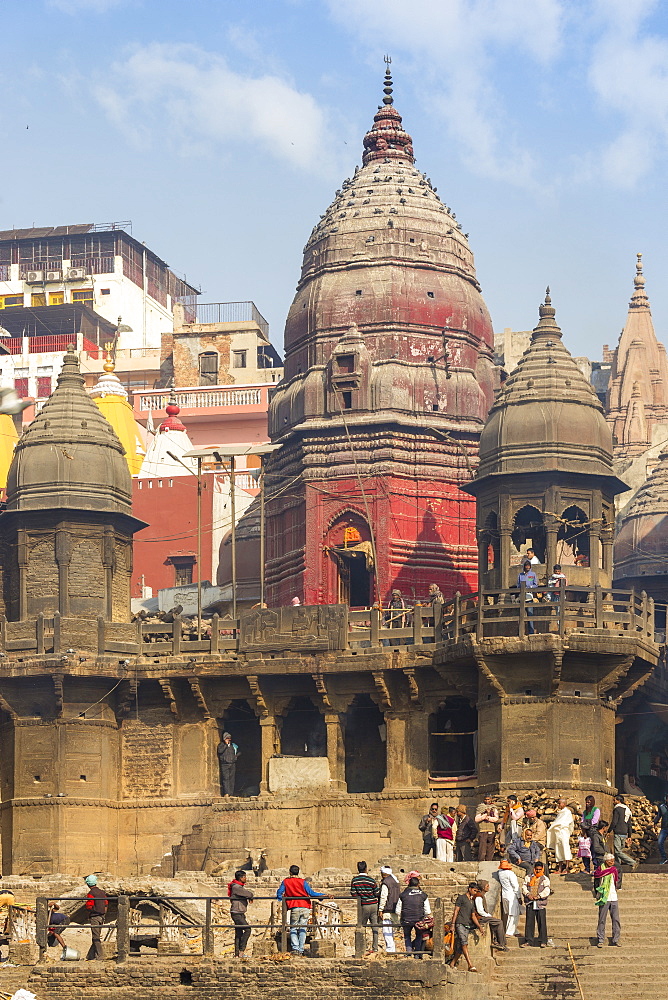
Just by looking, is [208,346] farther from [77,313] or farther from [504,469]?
[504,469]

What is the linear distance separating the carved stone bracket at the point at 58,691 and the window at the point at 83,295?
60568mm

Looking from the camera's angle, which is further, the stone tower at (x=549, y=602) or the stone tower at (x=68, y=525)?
the stone tower at (x=68, y=525)

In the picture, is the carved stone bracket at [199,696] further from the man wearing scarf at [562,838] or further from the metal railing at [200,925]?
the metal railing at [200,925]

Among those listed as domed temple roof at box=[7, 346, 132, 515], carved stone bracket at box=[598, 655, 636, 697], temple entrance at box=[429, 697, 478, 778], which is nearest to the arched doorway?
domed temple roof at box=[7, 346, 132, 515]

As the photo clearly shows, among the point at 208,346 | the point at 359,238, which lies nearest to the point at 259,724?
the point at 359,238

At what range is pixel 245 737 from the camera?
168ft

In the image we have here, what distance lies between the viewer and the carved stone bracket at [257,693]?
1954 inches

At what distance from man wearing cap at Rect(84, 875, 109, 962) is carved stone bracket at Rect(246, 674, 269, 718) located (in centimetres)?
1065

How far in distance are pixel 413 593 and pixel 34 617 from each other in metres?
9.50

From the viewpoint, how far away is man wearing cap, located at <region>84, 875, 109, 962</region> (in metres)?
37.8

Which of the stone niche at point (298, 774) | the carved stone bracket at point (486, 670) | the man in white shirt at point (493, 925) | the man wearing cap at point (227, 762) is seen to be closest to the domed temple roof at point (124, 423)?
the man wearing cap at point (227, 762)

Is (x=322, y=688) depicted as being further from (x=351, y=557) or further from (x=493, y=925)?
(x=493, y=925)

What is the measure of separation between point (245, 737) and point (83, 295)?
60.3m

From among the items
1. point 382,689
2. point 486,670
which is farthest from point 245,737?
point 486,670
